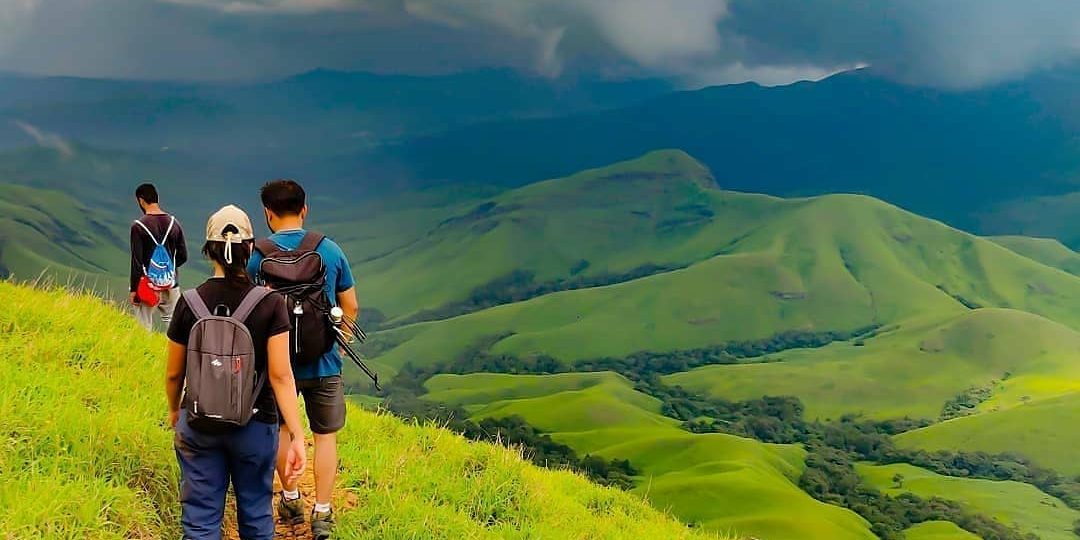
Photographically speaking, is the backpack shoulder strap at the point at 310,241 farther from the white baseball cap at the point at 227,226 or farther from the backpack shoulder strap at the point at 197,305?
the backpack shoulder strap at the point at 197,305

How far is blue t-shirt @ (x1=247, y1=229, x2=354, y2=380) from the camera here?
22.1ft

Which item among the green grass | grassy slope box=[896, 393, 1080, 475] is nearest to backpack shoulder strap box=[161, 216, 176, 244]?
the green grass

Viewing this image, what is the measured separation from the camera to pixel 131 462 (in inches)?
271

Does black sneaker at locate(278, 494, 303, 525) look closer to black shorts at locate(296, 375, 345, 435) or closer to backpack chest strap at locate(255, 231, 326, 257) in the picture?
black shorts at locate(296, 375, 345, 435)

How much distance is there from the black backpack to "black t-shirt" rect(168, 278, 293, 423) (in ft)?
2.57

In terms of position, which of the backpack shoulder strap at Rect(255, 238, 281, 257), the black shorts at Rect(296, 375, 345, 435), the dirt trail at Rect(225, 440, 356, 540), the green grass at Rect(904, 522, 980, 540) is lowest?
the green grass at Rect(904, 522, 980, 540)

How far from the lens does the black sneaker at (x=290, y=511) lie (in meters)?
7.38

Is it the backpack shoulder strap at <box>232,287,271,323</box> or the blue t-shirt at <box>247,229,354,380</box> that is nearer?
the backpack shoulder strap at <box>232,287,271,323</box>

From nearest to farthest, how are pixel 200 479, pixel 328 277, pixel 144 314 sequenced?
pixel 200 479, pixel 328 277, pixel 144 314

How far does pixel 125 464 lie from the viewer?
6848 millimetres

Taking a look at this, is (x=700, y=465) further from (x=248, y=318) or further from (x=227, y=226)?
(x=227, y=226)

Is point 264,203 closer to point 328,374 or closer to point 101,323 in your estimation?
point 328,374

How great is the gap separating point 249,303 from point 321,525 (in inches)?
107

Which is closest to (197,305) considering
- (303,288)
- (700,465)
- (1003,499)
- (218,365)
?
(218,365)
